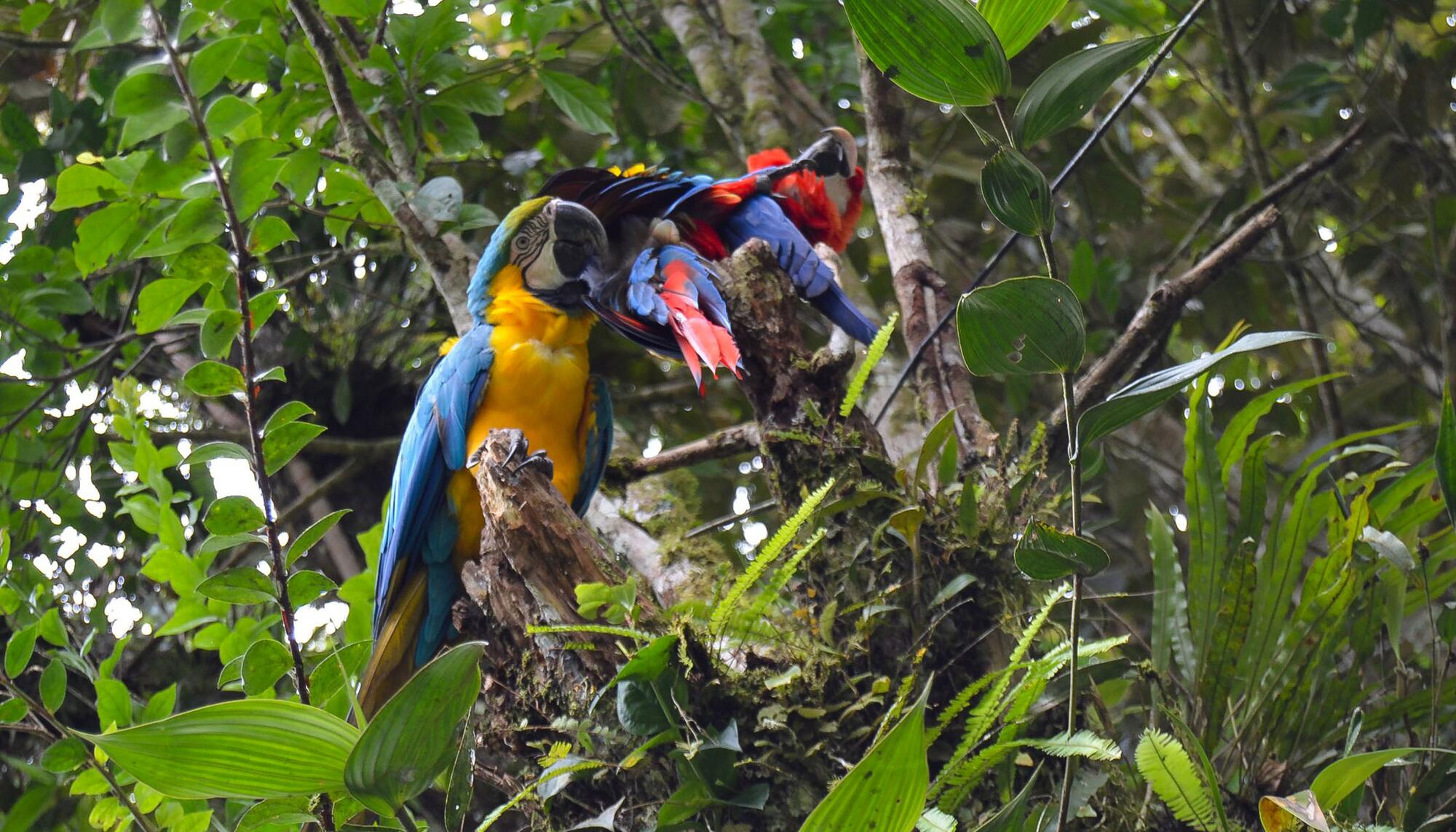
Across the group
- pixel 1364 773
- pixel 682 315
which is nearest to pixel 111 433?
pixel 682 315

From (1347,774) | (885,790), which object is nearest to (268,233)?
(885,790)

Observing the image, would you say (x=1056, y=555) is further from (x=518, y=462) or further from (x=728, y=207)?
(x=728, y=207)

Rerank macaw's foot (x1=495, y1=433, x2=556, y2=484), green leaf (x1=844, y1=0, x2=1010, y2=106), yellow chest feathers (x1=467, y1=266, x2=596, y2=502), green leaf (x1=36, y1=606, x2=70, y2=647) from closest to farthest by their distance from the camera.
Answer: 1. green leaf (x1=844, y1=0, x2=1010, y2=106)
2. green leaf (x1=36, y1=606, x2=70, y2=647)
3. macaw's foot (x1=495, y1=433, x2=556, y2=484)
4. yellow chest feathers (x1=467, y1=266, x2=596, y2=502)

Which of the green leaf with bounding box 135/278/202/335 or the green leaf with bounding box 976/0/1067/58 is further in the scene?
the green leaf with bounding box 135/278/202/335

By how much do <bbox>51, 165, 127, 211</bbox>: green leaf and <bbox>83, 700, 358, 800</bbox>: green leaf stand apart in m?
1.09

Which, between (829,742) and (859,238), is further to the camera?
(859,238)

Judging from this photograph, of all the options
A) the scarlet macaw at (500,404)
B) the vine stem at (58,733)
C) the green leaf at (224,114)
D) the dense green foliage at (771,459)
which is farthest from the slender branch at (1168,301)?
the vine stem at (58,733)

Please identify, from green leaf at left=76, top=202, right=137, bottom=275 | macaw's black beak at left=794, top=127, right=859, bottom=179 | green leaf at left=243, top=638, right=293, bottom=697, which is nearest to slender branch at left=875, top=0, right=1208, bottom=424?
macaw's black beak at left=794, top=127, right=859, bottom=179

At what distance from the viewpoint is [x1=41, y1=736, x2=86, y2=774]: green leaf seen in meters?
1.33

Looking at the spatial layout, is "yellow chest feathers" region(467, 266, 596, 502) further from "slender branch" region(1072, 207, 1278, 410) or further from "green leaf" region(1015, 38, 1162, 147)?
"green leaf" region(1015, 38, 1162, 147)

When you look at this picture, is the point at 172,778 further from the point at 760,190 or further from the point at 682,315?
the point at 760,190

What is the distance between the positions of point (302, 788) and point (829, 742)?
1.91 ft

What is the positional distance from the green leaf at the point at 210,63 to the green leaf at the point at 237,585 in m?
0.53

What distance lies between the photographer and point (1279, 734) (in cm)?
140
